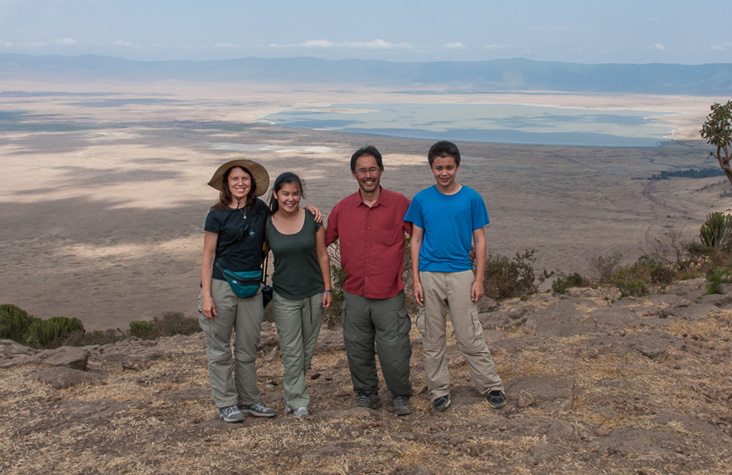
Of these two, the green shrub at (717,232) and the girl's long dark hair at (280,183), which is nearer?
the girl's long dark hair at (280,183)

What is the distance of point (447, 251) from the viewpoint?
4.22 m

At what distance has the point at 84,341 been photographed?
921cm

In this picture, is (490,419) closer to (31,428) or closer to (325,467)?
(325,467)

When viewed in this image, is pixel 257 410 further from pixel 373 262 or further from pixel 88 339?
pixel 88 339

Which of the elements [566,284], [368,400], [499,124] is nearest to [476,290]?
[368,400]

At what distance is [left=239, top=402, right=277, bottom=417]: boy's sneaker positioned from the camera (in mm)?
4496

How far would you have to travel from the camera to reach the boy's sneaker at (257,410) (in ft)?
14.8

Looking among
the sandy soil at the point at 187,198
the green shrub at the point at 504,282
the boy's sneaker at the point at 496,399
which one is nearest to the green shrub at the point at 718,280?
the green shrub at the point at 504,282

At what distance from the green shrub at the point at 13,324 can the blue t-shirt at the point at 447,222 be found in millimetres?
7047

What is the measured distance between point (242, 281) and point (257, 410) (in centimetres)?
91

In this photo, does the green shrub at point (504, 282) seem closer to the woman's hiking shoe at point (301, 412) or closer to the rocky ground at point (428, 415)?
the rocky ground at point (428, 415)

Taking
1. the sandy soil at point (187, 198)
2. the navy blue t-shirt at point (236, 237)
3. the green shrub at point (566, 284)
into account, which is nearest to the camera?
the navy blue t-shirt at point (236, 237)

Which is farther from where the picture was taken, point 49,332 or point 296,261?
point 49,332

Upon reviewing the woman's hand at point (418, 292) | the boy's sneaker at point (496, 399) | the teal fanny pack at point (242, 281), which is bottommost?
the boy's sneaker at point (496, 399)
